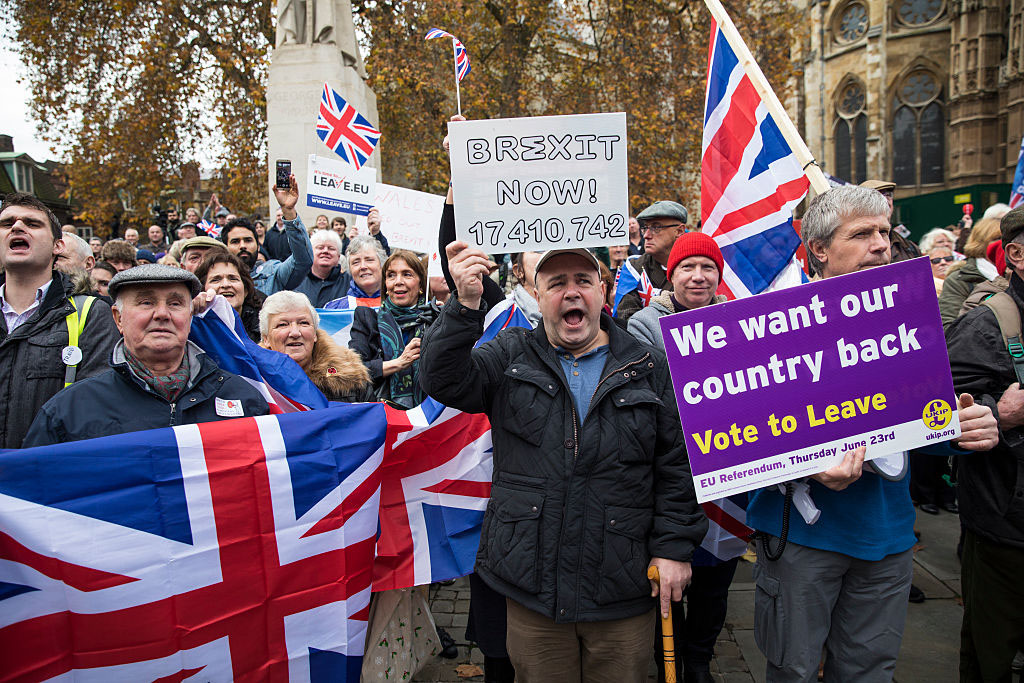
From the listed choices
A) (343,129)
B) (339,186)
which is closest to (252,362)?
(339,186)

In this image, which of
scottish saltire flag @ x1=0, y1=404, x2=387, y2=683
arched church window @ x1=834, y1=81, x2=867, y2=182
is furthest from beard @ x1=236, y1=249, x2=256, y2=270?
arched church window @ x1=834, y1=81, x2=867, y2=182

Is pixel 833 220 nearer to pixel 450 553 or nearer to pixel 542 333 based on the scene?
pixel 542 333

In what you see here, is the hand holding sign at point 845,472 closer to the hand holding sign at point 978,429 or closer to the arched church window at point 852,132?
the hand holding sign at point 978,429

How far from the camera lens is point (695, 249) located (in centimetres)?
340

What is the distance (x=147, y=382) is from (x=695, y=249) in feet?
8.28

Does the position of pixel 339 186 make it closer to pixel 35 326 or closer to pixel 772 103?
pixel 35 326

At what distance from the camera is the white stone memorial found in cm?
1052

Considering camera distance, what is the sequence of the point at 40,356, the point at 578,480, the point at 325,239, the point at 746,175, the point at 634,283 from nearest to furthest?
1. the point at 578,480
2. the point at 40,356
3. the point at 746,175
4. the point at 634,283
5. the point at 325,239

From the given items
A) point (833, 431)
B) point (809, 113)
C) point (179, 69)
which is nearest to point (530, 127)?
point (833, 431)

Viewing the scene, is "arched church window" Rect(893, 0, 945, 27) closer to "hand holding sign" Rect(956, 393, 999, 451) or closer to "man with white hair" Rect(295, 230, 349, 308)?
"man with white hair" Rect(295, 230, 349, 308)

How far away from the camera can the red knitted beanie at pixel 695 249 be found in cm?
340

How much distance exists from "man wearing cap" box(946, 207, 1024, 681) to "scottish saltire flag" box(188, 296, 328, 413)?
272 centimetres

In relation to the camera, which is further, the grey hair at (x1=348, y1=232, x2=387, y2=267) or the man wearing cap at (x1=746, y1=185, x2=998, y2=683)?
the grey hair at (x1=348, y1=232, x2=387, y2=267)

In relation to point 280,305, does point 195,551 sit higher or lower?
lower
